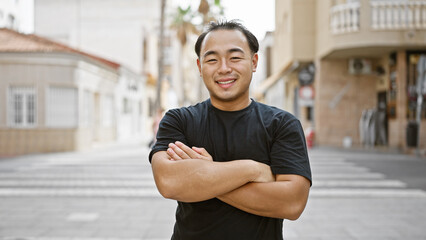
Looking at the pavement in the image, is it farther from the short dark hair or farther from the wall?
the wall

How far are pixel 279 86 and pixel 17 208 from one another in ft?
85.9

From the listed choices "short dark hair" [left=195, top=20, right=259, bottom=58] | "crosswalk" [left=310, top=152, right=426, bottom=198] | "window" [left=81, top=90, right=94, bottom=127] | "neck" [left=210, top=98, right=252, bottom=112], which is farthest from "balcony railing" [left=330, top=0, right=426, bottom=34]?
"neck" [left=210, top=98, right=252, bottom=112]

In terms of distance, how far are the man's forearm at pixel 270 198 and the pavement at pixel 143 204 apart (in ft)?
11.4

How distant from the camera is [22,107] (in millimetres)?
17766

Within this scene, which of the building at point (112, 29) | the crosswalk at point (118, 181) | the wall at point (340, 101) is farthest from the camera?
the building at point (112, 29)

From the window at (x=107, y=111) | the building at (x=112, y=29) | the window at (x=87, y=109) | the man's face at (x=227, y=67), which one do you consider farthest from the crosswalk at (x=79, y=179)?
the building at (x=112, y=29)

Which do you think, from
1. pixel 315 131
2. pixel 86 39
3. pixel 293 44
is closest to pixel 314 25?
pixel 293 44

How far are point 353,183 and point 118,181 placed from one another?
16.6ft

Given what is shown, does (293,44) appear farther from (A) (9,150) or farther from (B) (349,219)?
(B) (349,219)

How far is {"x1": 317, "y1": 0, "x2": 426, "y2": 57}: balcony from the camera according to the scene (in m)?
16.0

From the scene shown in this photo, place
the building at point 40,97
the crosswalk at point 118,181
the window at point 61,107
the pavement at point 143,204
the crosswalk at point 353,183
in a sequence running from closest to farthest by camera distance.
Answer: the pavement at point 143,204 < the crosswalk at point 353,183 < the crosswalk at point 118,181 < the building at point 40,97 < the window at point 61,107

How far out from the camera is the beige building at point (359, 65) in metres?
16.2

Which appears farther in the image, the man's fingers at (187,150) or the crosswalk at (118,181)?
the crosswalk at (118,181)

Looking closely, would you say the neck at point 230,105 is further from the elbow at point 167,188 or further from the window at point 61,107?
the window at point 61,107
